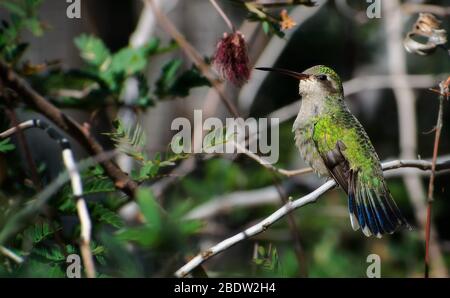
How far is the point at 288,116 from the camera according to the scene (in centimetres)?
472

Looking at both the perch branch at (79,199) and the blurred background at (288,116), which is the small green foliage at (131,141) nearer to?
the perch branch at (79,199)

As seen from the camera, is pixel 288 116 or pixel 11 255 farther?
pixel 288 116

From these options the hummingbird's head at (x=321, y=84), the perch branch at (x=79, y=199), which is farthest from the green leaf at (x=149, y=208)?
the hummingbird's head at (x=321, y=84)

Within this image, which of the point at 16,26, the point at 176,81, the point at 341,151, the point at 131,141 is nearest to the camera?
the point at 131,141

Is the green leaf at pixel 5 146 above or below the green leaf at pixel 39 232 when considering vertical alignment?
above

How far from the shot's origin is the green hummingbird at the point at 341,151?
121 inches

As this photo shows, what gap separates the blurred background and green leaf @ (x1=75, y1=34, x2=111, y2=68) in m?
0.16

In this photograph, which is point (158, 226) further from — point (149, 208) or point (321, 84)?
point (321, 84)

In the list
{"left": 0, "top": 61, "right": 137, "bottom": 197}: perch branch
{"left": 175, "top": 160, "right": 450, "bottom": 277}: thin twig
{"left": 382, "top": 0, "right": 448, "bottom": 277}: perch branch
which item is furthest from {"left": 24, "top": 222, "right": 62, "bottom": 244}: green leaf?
{"left": 382, "top": 0, "right": 448, "bottom": 277}: perch branch

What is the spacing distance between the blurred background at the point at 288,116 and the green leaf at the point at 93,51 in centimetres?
16

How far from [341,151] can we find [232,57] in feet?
2.72

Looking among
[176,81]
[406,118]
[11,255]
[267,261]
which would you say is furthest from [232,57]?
[406,118]

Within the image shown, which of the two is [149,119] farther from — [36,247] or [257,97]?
[36,247]

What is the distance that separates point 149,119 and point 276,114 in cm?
197
